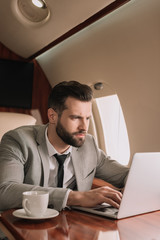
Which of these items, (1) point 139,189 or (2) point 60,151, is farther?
(2) point 60,151

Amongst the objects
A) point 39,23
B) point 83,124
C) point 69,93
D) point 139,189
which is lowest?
point 139,189

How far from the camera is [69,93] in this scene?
1730mm

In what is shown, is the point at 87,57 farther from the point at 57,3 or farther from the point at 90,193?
the point at 90,193

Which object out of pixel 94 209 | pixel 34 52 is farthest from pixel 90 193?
pixel 34 52

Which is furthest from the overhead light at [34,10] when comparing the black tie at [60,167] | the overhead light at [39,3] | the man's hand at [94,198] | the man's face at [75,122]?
the man's hand at [94,198]

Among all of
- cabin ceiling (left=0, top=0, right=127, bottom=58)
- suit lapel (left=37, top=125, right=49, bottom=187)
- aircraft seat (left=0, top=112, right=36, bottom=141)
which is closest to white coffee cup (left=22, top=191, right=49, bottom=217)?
suit lapel (left=37, top=125, right=49, bottom=187)

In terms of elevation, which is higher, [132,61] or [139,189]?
[132,61]

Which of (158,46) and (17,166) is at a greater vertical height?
(158,46)

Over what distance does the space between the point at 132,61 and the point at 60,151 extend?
140 centimetres

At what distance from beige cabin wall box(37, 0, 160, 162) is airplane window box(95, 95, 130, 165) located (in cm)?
71

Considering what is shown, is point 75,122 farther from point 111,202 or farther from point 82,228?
point 82,228

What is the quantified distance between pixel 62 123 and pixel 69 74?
8.22 ft

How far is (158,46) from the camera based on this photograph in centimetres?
251

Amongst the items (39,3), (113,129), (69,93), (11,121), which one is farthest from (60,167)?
(113,129)
